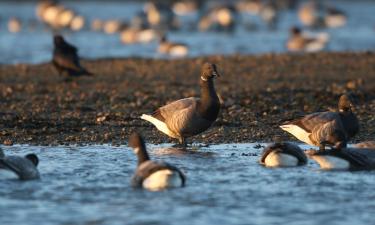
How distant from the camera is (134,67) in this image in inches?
937

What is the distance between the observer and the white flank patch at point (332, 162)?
10922 millimetres

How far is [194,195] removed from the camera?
9.61 meters

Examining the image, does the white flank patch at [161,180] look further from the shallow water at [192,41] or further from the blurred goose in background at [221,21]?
the blurred goose in background at [221,21]

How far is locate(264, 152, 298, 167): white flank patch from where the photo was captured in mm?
11156

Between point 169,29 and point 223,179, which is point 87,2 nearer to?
point 169,29

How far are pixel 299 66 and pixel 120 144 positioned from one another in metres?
10.9

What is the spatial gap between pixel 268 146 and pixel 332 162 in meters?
0.86

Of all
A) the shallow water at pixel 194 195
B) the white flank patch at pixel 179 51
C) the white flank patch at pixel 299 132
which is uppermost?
the white flank patch at pixel 179 51

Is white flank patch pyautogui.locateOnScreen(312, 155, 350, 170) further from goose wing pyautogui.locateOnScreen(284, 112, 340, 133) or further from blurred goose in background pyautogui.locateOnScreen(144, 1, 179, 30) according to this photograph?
blurred goose in background pyautogui.locateOnScreen(144, 1, 179, 30)

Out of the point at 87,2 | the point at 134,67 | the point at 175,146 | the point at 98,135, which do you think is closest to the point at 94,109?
the point at 98,135

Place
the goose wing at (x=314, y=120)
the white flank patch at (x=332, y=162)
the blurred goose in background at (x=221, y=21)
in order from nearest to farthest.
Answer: the white flank patch at (x=332, y=162)
the goose wing at (x=314, y=120)
the blurred goose in background at (x=221, y=21)

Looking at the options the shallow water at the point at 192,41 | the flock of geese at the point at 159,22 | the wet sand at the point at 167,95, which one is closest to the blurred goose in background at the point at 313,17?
the flock of geese at the point at 159,22

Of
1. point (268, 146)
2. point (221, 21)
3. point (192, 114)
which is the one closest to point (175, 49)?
point (221, 21)

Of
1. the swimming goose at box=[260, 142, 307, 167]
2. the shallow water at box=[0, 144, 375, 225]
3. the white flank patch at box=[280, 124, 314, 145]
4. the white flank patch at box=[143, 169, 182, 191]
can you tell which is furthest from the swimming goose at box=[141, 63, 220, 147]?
the white flank patch at box=[143, 169, 182, 191]
